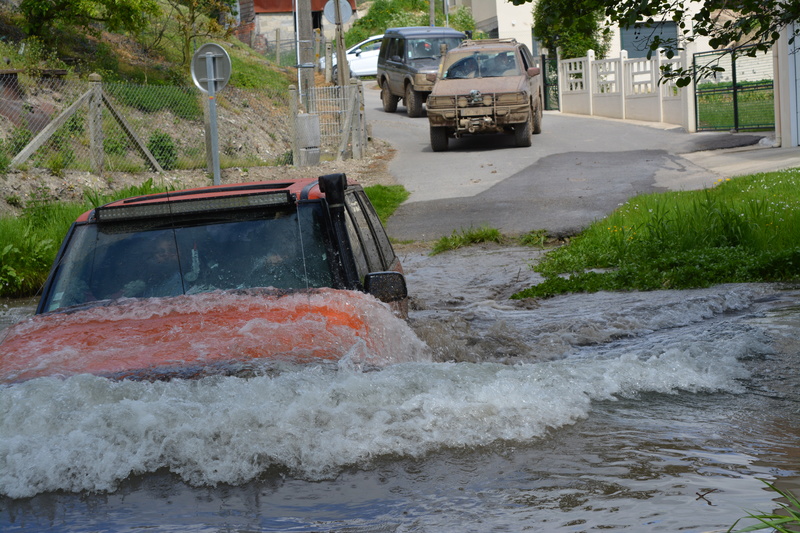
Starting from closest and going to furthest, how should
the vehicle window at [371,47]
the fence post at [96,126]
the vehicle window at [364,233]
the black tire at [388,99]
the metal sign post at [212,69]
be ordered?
1. the vehicle window at [364,233]
2. the metal sign post at [212,69]
3. the fence post at [96,126]
4. the black tire at [388,99]
5. the vehicle window at [371,47]

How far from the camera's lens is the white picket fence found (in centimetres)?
2484

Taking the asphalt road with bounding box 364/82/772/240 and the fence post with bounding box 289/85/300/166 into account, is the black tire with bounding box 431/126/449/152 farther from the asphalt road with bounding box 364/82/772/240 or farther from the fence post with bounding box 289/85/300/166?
the fence post with bounding box 289/85/300/166

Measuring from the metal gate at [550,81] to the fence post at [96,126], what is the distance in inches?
722

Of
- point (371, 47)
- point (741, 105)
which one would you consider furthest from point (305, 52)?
point (371, 47)

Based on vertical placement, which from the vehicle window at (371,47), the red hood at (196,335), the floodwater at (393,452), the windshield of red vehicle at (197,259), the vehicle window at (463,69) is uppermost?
the vehicle window at (371,47)

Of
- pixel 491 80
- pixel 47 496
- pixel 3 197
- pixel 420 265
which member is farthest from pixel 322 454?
pixel 491 80

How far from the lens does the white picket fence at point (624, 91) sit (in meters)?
24.8

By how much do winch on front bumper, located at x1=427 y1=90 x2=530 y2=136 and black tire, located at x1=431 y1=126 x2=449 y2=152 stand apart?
408 millimetres

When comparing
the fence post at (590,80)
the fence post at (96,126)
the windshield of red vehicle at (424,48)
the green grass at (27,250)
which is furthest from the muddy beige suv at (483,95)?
→ the green grass at (27,250)

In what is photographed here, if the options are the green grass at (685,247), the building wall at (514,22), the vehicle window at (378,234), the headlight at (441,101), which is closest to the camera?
the vehicle window at (378,234)

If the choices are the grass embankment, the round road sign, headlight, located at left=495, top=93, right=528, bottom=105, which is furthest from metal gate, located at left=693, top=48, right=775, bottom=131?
the grass embankment

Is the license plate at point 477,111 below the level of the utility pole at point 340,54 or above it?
below

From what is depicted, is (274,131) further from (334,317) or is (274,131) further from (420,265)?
(334,317)

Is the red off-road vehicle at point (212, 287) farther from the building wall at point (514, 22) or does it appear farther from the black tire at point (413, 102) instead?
the building wall at point (514, 22)
